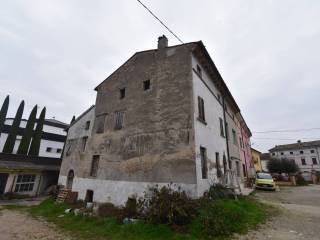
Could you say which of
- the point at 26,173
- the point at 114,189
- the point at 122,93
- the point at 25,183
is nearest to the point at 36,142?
the point at 26,173

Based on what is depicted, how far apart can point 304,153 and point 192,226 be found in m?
56.0

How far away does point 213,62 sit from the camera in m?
13.0

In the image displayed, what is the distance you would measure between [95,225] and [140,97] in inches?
318

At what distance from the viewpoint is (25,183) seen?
18188 mm

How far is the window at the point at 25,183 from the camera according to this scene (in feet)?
57.4

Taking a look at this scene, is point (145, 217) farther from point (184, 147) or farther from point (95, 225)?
point (184, 147)

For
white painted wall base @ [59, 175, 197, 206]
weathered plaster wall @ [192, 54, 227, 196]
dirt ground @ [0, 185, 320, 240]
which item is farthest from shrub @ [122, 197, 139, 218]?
weathered plaster wall @ [192, 54, 227, 196]

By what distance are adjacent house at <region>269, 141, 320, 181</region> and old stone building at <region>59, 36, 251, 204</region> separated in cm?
4449

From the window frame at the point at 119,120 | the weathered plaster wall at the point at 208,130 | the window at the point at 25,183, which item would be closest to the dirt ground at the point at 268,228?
the weathered plaster wall at the point at 208,130

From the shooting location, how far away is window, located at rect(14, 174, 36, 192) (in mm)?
17506

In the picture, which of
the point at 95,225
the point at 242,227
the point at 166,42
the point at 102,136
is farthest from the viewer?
the point at 102,136

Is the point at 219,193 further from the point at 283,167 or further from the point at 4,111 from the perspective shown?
the point at 283,167

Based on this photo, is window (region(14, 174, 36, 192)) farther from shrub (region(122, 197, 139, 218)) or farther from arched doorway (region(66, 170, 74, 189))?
shrub (region(122, 197, 139, 218))

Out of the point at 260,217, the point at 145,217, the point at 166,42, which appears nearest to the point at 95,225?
the point at 145,217
